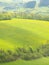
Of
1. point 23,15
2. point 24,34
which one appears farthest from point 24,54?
point 23,15

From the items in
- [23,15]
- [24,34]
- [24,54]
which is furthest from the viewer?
[23,15]

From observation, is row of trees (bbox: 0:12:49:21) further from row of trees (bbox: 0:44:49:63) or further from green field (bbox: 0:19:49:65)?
row of trees (bbox: 0:44:49:63)

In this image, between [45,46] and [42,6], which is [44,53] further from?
[42,6]

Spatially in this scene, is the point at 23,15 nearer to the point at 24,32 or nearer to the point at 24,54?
the point at 24,32

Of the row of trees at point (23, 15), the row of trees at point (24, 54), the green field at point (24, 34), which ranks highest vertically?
the row of trees at point (23, 15)

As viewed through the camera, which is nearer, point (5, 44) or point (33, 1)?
point (5, 44)

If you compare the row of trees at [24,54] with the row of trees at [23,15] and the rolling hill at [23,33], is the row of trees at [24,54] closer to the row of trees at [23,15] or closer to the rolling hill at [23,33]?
the rolling hill at [23,33]

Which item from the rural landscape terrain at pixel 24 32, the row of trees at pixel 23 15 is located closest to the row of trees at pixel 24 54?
the rural landscape terrain at pixel 24 32

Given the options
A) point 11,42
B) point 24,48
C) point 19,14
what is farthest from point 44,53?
point 19,14
